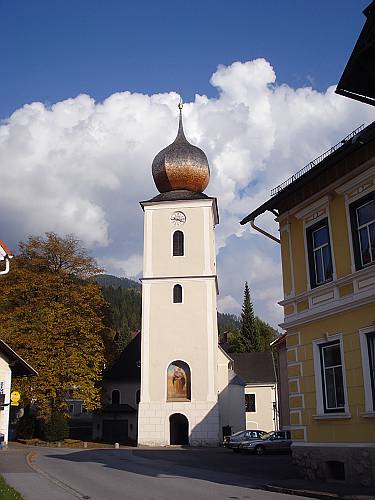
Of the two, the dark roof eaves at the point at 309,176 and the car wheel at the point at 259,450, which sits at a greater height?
the dark roof eaves at the point at 309,176

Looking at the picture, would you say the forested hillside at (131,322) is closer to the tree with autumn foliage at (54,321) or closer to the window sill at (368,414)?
the tree with autumn foliage at (54,321)

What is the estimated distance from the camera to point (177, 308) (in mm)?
42594

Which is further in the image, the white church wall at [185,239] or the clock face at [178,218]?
the clock face at [178,218]

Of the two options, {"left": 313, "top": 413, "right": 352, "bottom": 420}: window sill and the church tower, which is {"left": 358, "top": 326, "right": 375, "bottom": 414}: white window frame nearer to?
{"left": 313, "top": 413, "right": 352, "bottom": 420}: window sill

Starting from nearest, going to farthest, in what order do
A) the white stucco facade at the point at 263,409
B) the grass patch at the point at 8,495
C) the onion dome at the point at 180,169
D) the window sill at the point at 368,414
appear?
the grass patch at the point at 8,495 → the window sill at the point at 368,414 → the onion dome at the point at 180,169 → the white stucco facade at the point at 263,409

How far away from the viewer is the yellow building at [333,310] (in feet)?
44.9

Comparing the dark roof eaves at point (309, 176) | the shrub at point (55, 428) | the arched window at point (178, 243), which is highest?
the arched window at point (178, 243)

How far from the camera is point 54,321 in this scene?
138 feet

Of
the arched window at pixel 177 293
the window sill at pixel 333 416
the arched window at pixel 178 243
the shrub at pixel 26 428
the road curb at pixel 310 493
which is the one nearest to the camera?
the road curb at pixel 310 493

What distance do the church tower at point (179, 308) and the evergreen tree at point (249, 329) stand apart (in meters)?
47.4

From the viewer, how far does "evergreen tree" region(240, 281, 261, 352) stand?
90312 millimetres

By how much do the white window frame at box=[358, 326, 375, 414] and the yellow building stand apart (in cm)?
2

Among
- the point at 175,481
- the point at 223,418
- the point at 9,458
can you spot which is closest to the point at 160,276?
the point at 223,418

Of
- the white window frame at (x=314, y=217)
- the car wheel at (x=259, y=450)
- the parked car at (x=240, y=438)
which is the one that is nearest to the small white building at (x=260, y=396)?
the parked car at (x=240, y=438)
